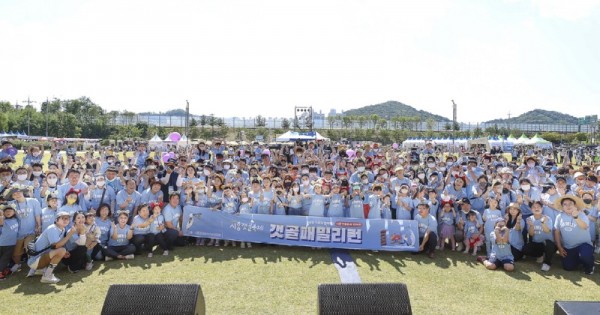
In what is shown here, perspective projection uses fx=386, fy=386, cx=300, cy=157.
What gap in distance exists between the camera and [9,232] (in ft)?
24.1

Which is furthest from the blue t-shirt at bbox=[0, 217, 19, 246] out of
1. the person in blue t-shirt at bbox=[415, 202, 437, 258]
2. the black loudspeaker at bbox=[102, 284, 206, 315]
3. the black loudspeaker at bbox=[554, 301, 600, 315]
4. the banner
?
the black loudspeaker at bbox=[554, 301, 600, 315]

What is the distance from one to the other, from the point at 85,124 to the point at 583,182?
9043 cm

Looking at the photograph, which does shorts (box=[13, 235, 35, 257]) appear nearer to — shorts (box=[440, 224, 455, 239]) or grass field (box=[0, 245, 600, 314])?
grass field (box=[0, 245, 600, 314])

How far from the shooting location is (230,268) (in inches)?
304

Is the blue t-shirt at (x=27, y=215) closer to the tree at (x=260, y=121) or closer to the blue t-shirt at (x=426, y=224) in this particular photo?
the blue t-shirt at (x=426, y=224)

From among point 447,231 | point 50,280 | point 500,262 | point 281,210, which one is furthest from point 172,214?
point 500,262

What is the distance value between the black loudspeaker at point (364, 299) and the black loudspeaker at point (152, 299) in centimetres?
140

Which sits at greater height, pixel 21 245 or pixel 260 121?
pixel 260 121

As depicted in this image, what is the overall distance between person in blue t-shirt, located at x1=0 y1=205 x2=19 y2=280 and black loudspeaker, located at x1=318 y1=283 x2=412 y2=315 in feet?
21.5

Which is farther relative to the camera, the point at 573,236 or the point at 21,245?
the point at 573,236

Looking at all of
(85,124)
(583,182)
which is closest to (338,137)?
(85,124)

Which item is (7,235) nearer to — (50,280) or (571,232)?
(50,280)

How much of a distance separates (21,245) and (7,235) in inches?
15.1

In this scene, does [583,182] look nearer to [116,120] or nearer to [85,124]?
[85,124]
